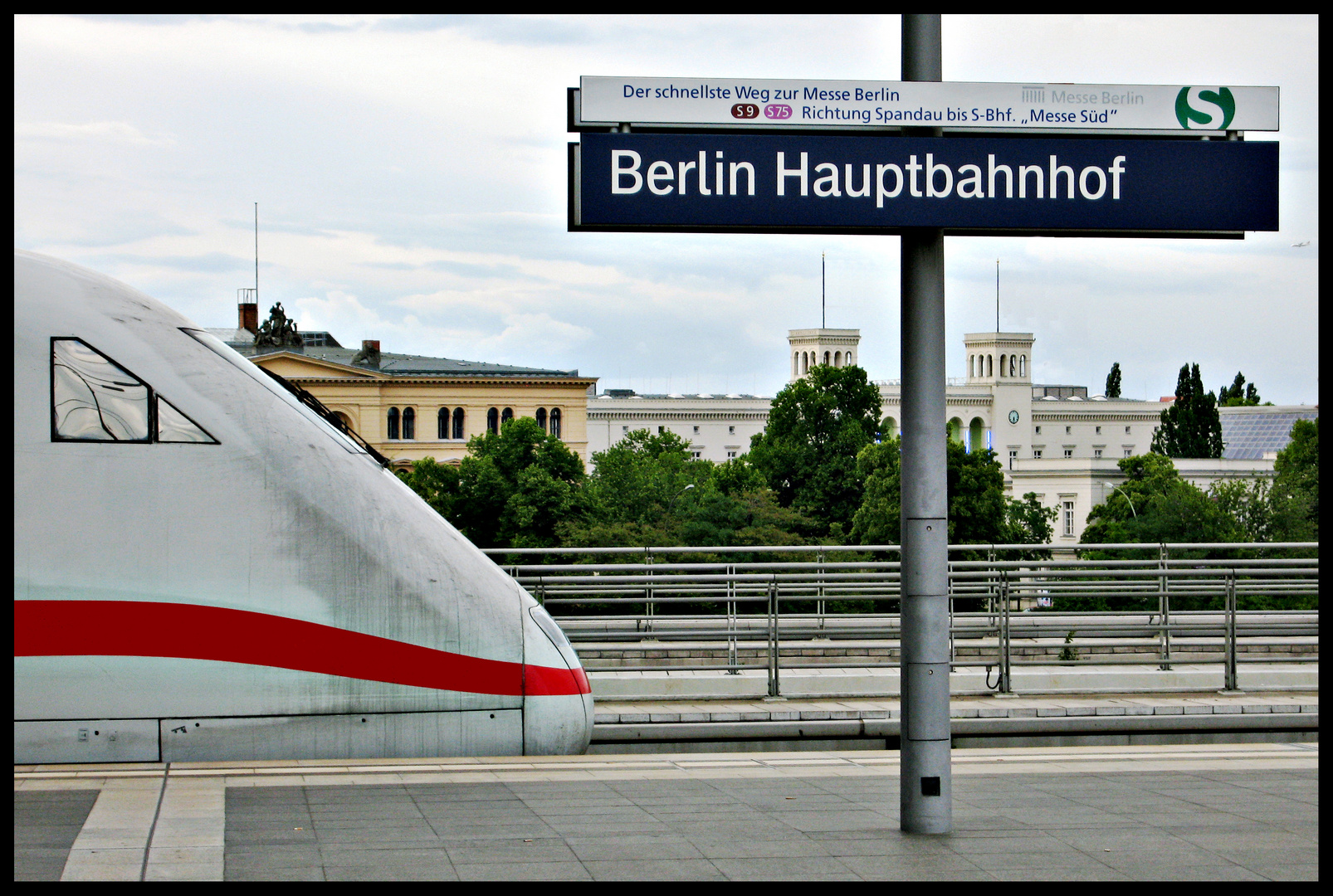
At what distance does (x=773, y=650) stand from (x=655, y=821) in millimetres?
6799

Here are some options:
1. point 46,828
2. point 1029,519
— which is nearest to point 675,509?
point 1029,519

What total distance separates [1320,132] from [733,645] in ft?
31.5

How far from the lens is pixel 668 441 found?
348ft

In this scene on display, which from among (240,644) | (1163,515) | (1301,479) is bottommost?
(1163,515)

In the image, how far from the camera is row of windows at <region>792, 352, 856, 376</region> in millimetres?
177375

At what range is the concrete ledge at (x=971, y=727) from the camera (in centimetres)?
1237

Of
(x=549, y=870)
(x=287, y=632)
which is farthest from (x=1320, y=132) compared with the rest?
(x=287, y=632)

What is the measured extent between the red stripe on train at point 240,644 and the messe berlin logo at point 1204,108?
492cm

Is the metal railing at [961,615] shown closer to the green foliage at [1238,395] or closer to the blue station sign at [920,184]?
the blue station sign at [920,184]

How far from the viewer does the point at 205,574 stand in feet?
28.6

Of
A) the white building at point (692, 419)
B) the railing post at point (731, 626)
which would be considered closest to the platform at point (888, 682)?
the railing post at point (731, 626)

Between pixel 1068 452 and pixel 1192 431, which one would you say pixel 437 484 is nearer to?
pixel 1192 431

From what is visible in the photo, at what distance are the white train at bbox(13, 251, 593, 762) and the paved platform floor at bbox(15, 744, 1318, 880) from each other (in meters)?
0.26
